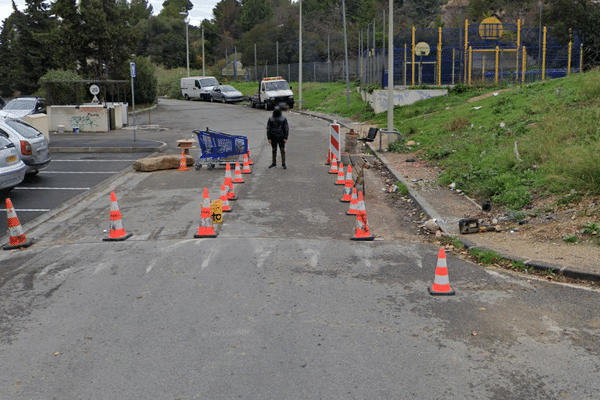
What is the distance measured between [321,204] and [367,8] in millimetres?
58923

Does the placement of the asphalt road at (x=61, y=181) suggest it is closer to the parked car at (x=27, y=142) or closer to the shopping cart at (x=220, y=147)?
the parked car at (x=27, y=142)

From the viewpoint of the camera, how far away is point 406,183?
48.9ft

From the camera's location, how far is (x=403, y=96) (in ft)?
96.2

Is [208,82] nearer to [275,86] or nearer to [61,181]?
[275,86]

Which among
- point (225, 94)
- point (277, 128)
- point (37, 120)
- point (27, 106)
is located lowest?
point (277, 128)

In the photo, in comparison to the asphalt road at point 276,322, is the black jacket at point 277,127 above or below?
above

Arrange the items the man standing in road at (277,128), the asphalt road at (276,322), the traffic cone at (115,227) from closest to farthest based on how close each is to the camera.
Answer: the asphalt road at (276,322), the traffic cone at (115,227), the man standing in road at (277,128)

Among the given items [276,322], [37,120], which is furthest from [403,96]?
[276,322]

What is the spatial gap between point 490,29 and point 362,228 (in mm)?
24311

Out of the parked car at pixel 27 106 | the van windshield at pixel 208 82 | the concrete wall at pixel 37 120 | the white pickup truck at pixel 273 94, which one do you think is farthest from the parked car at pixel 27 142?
the van windshield at pixel 208 82

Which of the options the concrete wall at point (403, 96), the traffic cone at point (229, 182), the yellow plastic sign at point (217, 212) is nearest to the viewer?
the yellow plastic sign at point (217, 212)

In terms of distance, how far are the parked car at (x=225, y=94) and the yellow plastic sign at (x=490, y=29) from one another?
23.2 m

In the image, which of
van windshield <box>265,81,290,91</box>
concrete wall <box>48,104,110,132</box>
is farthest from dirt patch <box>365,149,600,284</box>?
van windshield <box>265,81,290,91</box>

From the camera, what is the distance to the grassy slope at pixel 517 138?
11492 millimetres
